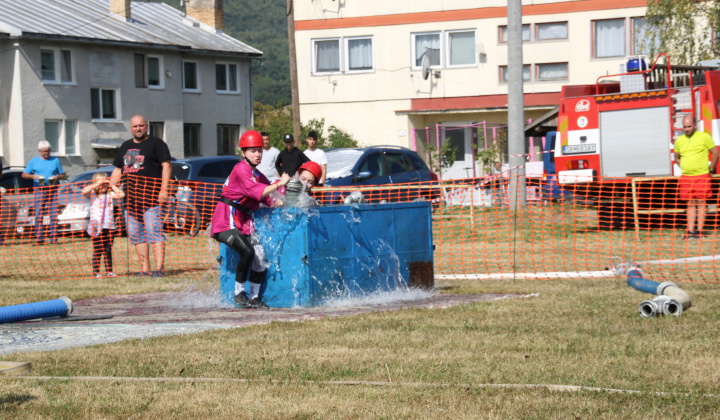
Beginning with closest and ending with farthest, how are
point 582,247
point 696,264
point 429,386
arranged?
point 429,386 < point 696,264 < point 582,247

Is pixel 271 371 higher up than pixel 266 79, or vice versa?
pixel 266 79

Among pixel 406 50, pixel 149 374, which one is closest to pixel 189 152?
pixel 406 50

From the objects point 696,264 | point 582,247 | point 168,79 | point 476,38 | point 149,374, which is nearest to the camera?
point 149,374

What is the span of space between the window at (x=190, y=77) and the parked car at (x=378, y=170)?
27217mm

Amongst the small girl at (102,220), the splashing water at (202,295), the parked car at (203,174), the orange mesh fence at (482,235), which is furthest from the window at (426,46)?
the splashing water at (202,295)

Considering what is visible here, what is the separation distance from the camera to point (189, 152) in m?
45.2

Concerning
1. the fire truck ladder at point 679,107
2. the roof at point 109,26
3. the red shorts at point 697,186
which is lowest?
the red shorts at point 697,186

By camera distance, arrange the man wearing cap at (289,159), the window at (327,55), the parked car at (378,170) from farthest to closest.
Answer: the window at (327,55) → the parked car at (378,170) → the man wearing cap at (289,159)

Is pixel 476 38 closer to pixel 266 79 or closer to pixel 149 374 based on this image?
pixel 149 374

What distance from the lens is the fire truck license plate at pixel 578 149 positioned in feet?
60.4

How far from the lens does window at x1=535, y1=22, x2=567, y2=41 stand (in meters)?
37.7

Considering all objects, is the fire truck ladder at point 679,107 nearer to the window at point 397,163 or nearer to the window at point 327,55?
the window at point 397,163

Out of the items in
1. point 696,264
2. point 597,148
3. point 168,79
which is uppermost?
point 168,79

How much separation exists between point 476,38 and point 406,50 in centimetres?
279
